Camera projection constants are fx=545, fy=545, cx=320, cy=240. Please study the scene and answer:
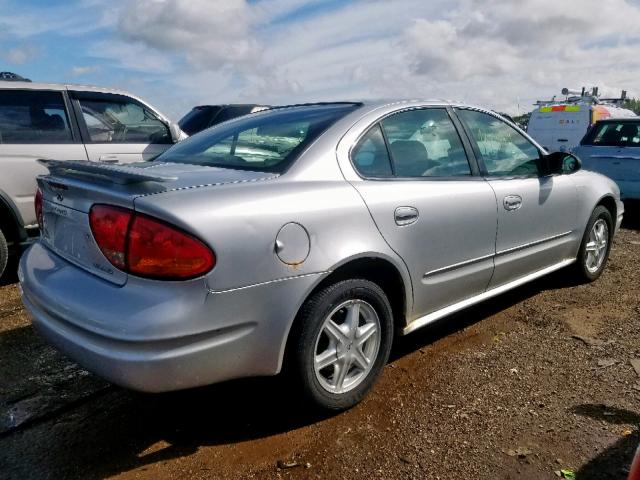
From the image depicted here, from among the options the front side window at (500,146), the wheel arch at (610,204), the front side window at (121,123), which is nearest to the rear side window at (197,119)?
the front side window at (121,123)

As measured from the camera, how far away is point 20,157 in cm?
491

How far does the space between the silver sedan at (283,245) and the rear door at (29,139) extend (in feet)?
7.75

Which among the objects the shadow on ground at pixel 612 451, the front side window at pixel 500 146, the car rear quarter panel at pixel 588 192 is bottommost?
the shadow on ground at pixel 612 451

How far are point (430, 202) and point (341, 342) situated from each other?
92 cm

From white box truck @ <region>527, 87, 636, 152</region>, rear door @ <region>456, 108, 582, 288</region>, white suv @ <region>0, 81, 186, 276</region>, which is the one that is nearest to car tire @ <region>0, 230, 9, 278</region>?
white suv @ <region>0, 81, 186, 276</region>

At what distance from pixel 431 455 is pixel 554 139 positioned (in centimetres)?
1173

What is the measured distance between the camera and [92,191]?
2.25 m

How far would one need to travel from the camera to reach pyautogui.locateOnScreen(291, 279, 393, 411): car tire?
7.84 feet

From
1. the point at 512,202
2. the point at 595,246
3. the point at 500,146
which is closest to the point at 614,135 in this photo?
the point at 595,246

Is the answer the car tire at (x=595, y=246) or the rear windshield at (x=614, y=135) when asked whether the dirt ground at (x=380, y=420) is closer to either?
the car tire at (x=595, y=246)

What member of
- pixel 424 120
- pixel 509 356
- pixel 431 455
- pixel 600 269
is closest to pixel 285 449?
pixel 431 455

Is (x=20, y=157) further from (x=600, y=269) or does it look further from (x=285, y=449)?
(x=600, y=269)

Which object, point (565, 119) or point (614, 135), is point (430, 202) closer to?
point (614, 135)

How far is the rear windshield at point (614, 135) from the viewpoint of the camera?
782 cm
